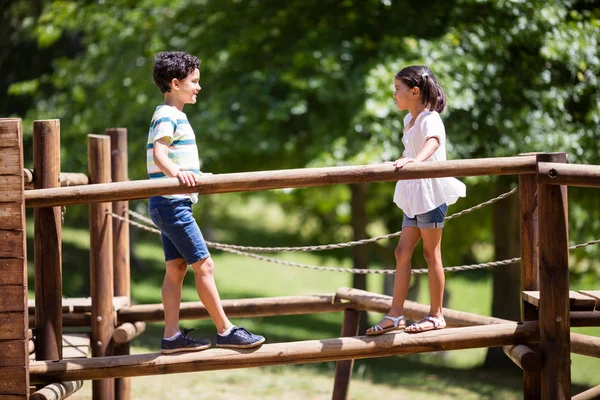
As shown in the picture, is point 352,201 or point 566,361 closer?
point 566,361

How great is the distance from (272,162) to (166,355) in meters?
7.15

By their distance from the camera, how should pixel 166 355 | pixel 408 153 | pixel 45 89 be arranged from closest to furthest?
pixel 166 355 → pixel 408 153 → pixel 45 89

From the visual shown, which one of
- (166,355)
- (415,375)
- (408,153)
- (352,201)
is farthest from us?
(352,201)

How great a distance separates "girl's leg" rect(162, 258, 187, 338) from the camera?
4.65 metres

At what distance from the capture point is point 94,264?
5.99 m

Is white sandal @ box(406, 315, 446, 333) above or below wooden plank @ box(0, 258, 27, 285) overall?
below

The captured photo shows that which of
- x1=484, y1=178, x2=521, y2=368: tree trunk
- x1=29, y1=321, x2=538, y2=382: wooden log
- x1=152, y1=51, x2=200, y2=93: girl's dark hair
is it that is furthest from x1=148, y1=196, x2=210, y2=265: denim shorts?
x1=484, y1=178, x2=521, y2=368: tree trunk

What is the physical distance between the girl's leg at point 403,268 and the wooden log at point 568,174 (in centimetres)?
79

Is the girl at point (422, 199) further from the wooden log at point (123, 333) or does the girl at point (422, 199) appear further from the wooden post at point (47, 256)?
the wooden log at point (123, 333)

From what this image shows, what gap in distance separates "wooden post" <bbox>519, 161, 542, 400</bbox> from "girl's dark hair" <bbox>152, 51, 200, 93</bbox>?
2.08m

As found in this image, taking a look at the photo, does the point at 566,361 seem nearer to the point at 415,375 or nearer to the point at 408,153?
the point at 408,153

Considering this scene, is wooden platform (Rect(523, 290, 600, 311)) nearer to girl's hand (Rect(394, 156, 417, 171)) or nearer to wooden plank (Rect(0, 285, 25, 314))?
girl's hand (Rect(394, 156, 417, 171))

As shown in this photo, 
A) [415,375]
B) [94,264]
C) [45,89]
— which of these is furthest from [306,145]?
[45,89]

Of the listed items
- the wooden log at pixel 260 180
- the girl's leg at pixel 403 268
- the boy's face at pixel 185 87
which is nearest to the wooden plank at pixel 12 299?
the wooden log at pixel 260 180
